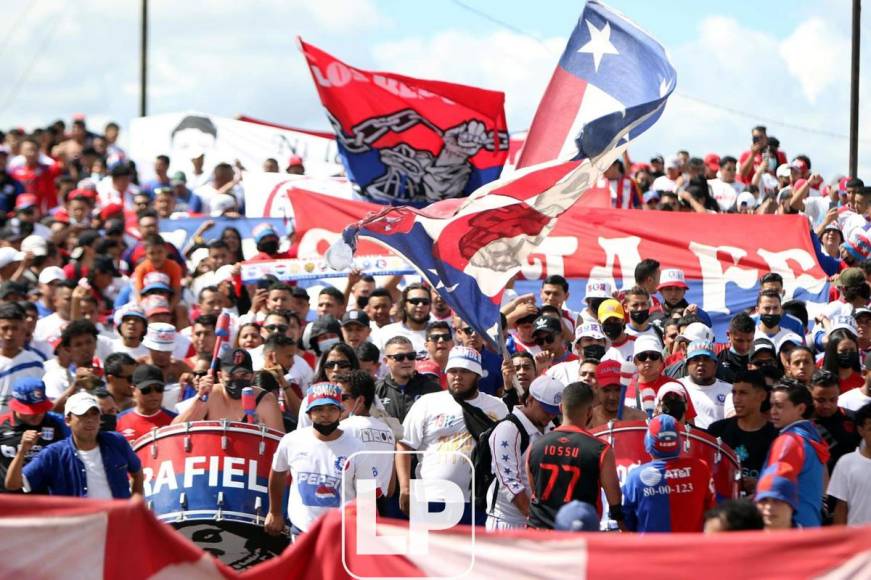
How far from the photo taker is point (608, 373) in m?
10.1

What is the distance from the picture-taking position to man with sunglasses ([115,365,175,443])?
10.6 m

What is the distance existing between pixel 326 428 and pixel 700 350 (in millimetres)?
2934

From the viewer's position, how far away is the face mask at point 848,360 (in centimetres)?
1159

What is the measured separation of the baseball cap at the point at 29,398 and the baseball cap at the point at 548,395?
308cm

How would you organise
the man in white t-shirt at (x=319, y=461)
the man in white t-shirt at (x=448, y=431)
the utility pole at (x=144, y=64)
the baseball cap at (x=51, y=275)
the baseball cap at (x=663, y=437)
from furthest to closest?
1. the utility pole at (x=144, y=64)
2. the baseball cap at (x=51, y=275)
3. the man in white t-shirt at (x=448, y=431)
4. the man in white t-shirt at (x=319, y=461)
5. the baseball cap at (x=663, y=437)

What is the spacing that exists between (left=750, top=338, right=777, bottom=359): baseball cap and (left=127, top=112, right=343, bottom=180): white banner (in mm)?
11955

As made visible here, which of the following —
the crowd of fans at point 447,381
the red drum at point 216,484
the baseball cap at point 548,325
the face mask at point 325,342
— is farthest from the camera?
the face mask at point 325,342

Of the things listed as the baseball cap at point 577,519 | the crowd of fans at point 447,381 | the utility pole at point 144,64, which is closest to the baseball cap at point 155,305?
the crowd of fans at point 447,381

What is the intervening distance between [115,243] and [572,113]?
685cm

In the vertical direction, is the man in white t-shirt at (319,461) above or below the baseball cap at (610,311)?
below

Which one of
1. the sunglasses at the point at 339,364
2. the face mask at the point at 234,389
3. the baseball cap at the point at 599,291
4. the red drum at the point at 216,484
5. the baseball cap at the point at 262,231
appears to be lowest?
the red drum at the point at 216,484

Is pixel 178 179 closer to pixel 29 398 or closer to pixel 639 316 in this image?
pixel 639 316

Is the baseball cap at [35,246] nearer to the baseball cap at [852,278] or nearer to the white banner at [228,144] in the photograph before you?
the white banner at [228,144]

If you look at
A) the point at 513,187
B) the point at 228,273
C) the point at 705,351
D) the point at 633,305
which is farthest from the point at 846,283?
the point at 228,273
